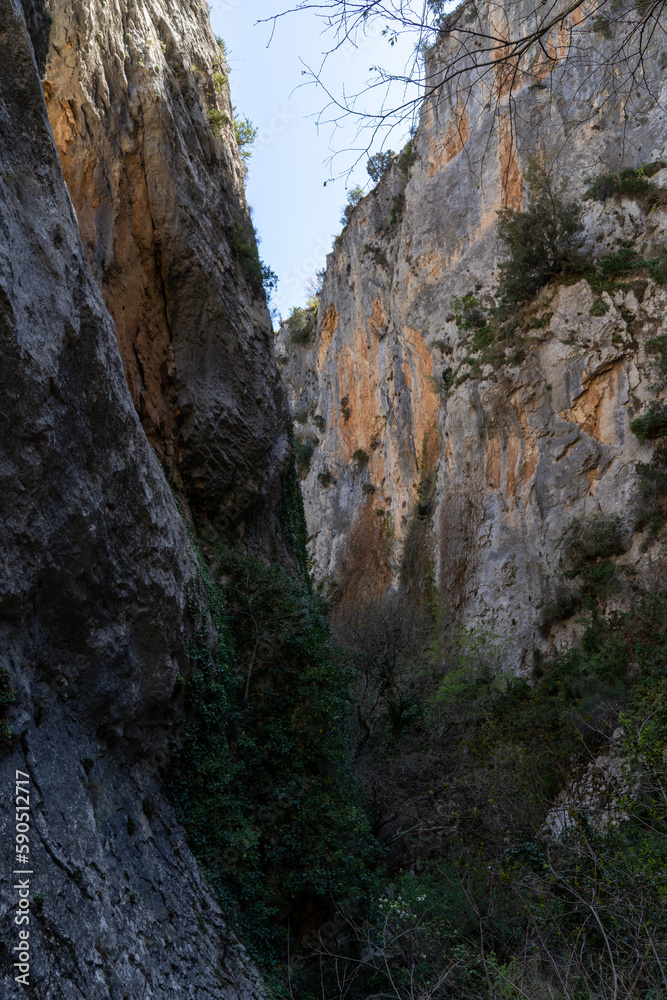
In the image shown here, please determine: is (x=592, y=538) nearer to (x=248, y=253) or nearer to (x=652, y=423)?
(x=652, y=423)

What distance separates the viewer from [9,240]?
500 cm

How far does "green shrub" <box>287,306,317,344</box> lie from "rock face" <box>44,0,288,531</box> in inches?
1031

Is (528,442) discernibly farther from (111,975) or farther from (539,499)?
(111,975)

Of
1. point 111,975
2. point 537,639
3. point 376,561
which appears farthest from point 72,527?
point 376,561

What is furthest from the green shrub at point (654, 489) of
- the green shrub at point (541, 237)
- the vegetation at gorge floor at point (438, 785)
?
the green shrub at point (541, 237)

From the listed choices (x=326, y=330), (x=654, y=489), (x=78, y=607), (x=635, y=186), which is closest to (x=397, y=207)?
(x=326, y=330)

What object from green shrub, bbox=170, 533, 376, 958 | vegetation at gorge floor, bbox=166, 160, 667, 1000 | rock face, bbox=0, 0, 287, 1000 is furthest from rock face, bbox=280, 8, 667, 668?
green shrub, bbox=170, 533, 376, 958

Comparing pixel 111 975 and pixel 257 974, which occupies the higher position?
pixel 111 975

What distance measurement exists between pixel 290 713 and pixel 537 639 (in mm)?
7935

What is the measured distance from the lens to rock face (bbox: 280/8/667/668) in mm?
16234

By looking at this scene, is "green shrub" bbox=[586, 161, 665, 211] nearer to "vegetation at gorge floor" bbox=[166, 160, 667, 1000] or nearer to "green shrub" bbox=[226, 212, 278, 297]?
"vegetation at gorge floor" bbox=[166, 160, 667, 1000]

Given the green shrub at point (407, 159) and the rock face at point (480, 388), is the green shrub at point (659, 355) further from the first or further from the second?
the green shrub at point (407, 159)

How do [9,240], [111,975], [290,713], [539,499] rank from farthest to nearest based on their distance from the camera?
1. [539,499]
2. [290,713]
3. [9,240]
4. [111,975]

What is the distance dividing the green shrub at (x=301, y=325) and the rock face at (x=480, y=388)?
9251mm
